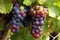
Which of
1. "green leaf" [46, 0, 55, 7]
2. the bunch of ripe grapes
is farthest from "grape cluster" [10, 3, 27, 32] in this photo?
"green leaf" [46, 0, 55, 7]

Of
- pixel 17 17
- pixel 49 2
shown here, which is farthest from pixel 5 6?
pixel 49 2

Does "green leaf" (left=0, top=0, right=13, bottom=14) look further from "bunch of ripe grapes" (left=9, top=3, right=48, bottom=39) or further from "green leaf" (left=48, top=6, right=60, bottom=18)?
"green leaf" (left=48, top=6, right=60, bottom=18)

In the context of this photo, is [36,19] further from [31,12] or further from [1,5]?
[1,5]

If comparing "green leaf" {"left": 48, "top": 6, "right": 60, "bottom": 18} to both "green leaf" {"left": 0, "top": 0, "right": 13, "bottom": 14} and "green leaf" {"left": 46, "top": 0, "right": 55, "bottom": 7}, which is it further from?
"green leaf" {"left": 0, "top": 0, "right": 13, "bottom": 14}

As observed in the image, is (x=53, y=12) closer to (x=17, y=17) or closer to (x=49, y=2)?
(x=49, y=2)

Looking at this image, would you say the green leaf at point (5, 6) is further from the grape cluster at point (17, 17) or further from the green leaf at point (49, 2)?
the green leaf at point (49, 2)

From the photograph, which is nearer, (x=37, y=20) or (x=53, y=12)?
(x=37, y=20)

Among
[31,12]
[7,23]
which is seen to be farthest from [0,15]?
[31,12]

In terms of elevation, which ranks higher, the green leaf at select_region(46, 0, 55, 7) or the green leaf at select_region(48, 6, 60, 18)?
the green leaf at select_region(46, 0, 55, 7)
